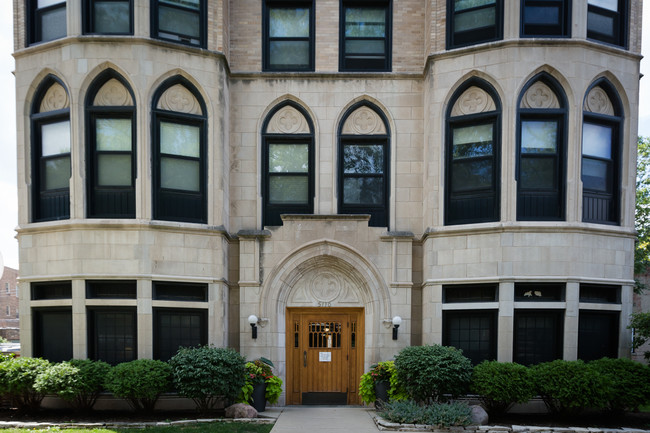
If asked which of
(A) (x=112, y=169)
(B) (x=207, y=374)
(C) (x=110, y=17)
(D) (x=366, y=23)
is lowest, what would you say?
(B) (x=207, y=374)

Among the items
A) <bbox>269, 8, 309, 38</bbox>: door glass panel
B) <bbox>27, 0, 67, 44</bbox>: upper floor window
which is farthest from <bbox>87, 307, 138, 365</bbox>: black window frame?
<bbox>269, 8, 309, 38</bbox>: door glass panel

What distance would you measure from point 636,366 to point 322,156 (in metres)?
8.34

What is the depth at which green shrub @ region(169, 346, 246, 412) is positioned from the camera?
12031mm

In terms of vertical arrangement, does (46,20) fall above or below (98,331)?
above

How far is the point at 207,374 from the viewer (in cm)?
1199

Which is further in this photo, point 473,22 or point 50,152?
point 473,22

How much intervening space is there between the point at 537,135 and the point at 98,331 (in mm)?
10635

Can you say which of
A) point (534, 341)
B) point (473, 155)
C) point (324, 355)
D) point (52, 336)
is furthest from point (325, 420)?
point (473, 155)

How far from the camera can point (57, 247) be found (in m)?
13.1

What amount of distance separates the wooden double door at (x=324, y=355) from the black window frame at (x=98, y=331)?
369 cm

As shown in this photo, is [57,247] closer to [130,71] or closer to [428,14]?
[130,71]

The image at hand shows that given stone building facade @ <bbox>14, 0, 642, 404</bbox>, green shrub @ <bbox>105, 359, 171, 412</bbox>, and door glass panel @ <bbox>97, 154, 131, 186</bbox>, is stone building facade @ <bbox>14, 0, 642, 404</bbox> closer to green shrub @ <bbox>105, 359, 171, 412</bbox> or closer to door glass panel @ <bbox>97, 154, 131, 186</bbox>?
door glass panel @ <bbox>97, 154, 131, 186</bbox>

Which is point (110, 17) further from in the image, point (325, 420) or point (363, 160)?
point (325, 420)

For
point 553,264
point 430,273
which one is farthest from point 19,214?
point 553,264
